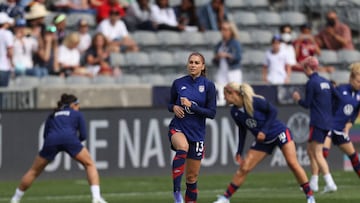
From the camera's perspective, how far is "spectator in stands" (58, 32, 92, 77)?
81.0 ft

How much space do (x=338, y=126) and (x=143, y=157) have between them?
4.76 metres

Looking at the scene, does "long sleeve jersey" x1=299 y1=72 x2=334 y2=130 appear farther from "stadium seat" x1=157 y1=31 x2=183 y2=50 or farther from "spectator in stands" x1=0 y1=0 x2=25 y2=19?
"stadium seat" x1=157 y1=31 x2=183 y2=50

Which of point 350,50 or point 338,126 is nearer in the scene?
point 338,126

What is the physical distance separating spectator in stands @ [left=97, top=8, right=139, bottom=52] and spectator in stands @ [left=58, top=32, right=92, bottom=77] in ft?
3.94

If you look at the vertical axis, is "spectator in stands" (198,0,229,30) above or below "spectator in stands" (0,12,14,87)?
above

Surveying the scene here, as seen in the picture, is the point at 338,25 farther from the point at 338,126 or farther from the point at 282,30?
the point at 338,126

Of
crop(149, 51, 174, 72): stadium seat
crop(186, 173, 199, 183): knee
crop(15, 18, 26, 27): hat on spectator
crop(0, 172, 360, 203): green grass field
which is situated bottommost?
crop(0, 172, 360, 203): green grass field

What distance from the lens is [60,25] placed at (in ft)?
81.1

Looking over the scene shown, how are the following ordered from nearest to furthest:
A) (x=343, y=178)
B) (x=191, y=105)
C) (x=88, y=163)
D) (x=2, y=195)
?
(x=191, y=105) < (x=88, y=163) < (x=2, y=195) < (x=343, y=178)

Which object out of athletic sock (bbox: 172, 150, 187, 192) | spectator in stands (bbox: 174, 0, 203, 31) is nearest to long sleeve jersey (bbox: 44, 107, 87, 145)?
athletic sock (bbox: 172, 150, 187, 192)

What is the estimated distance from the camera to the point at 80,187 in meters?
21.1

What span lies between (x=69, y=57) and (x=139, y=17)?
2.96m

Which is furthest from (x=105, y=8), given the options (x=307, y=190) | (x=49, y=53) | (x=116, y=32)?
(x=307, y=190)

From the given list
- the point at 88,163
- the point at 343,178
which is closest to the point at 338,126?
the point at 343,178
